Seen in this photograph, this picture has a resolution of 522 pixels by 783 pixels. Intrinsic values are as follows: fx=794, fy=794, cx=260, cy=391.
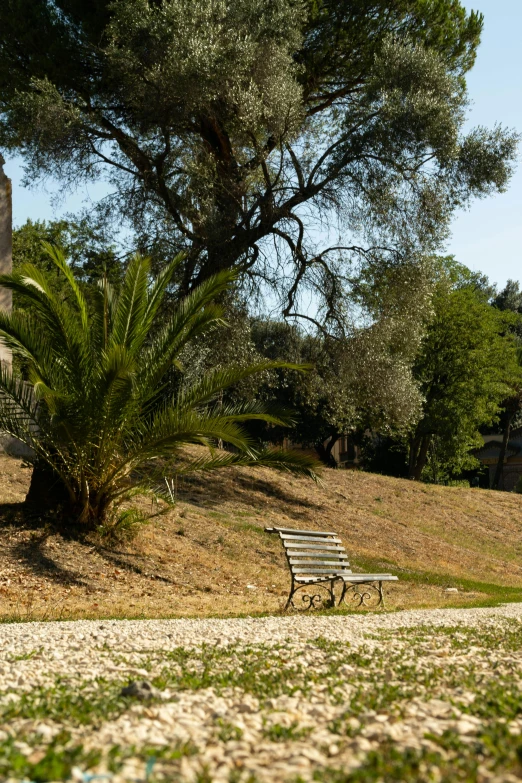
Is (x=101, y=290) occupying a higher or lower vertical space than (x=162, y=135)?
lower

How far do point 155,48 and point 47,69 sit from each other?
3.42m

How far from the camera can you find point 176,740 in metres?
3.02

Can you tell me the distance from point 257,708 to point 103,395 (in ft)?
22.1

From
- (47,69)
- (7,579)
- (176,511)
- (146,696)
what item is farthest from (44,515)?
(47,69)

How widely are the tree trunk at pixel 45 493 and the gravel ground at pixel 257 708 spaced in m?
5.04

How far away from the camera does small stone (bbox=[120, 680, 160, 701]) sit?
367 centimetres

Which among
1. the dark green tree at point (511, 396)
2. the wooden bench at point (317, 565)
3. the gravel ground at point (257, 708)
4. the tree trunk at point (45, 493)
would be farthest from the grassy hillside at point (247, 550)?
the dark green tree at point (511, 396)

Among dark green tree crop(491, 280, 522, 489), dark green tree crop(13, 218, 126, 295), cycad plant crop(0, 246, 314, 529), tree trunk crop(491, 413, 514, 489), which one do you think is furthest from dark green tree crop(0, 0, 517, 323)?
tree trunk crop(491, 413, 514, 489)

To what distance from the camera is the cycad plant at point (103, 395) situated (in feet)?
33.2

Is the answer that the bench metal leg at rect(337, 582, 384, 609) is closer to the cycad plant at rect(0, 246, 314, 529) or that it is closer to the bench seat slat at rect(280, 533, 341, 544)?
the bench seat slat at rect(280, 533, 341, 544)

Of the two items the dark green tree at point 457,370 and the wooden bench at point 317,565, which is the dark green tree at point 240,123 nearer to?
the wooden bench at point 317,565

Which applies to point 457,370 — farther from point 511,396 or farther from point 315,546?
point 315,546

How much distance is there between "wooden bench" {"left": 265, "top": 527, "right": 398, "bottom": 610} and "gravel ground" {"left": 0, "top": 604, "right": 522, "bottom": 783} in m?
3.41

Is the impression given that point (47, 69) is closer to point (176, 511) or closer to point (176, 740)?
point (176, 511)
